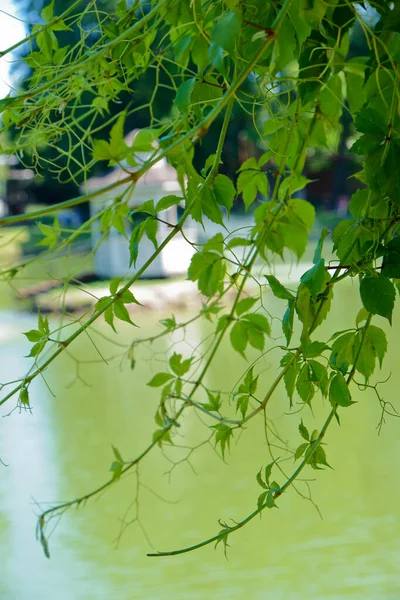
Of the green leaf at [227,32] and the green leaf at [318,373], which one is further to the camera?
the green leaf at [318,373]

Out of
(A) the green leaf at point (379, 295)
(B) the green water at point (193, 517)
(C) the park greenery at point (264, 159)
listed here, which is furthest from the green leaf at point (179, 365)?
(B) the green water at point (193, 517)

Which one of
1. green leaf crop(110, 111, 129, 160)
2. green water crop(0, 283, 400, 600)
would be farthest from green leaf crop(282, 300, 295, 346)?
green water crop(0, 283, 400, 600)

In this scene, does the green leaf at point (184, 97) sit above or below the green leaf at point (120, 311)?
above

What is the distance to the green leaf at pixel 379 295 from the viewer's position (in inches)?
10.4

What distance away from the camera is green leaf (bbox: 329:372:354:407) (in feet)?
0.93

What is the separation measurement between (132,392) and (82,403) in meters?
0.16

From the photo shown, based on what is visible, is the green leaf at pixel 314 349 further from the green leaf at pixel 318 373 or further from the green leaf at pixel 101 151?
the green leaf at pixel 101 151

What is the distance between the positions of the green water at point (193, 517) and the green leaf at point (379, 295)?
57 cm

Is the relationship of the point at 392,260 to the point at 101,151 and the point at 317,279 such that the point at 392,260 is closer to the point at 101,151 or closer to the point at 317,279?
the point at 317,279

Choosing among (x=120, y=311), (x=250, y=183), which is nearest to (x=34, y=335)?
(x=120, y=311)

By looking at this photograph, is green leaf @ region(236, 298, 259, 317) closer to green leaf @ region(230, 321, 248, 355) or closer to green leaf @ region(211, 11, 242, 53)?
green leaf @ region(230, 321, 248, 355)

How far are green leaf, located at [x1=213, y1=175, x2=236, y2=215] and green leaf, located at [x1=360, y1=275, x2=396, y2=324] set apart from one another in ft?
0.20

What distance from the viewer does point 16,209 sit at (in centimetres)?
716

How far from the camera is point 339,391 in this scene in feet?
0.94
